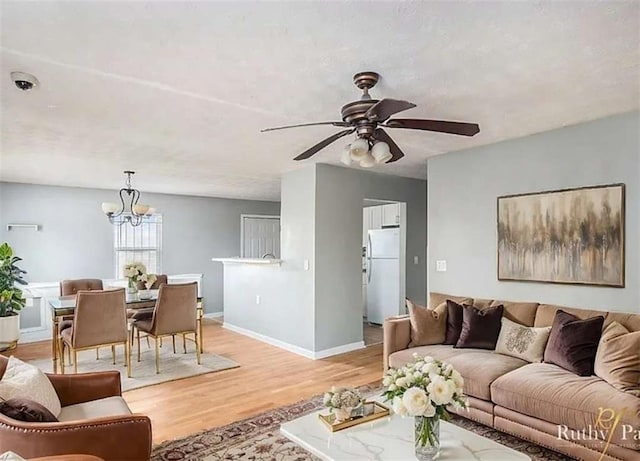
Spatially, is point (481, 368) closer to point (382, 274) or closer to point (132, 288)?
point (382, 274)

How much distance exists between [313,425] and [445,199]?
302 cm

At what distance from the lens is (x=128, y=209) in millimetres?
7492

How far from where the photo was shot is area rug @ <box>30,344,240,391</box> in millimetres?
4352

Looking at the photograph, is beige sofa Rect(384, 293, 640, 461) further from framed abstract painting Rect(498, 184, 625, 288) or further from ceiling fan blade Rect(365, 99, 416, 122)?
ceiling fan blade Rect(365, 99, 416, 122)

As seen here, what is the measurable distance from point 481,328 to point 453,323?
10.8 inches

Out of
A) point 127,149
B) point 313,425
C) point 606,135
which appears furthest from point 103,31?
point 606,135

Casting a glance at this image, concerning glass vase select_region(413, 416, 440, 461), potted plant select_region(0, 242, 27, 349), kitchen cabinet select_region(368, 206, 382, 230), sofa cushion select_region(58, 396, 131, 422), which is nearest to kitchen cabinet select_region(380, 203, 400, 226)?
kitchen cabinet select_region(368, 206, 382, 230)

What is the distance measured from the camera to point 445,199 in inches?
179

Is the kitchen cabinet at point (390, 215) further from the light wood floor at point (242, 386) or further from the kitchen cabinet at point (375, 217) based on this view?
the light wood floor at point (242, 386)

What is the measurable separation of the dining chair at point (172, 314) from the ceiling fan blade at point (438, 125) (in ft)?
11.1

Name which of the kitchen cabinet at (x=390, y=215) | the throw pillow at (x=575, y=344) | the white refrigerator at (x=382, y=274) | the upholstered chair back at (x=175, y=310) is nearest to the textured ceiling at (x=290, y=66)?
the throw pillow at (x=575, y=344)

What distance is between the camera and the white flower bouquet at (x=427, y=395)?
1877 millimetres

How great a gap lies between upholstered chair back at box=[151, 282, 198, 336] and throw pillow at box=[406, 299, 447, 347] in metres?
2.56

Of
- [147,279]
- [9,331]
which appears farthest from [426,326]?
[9,331]
